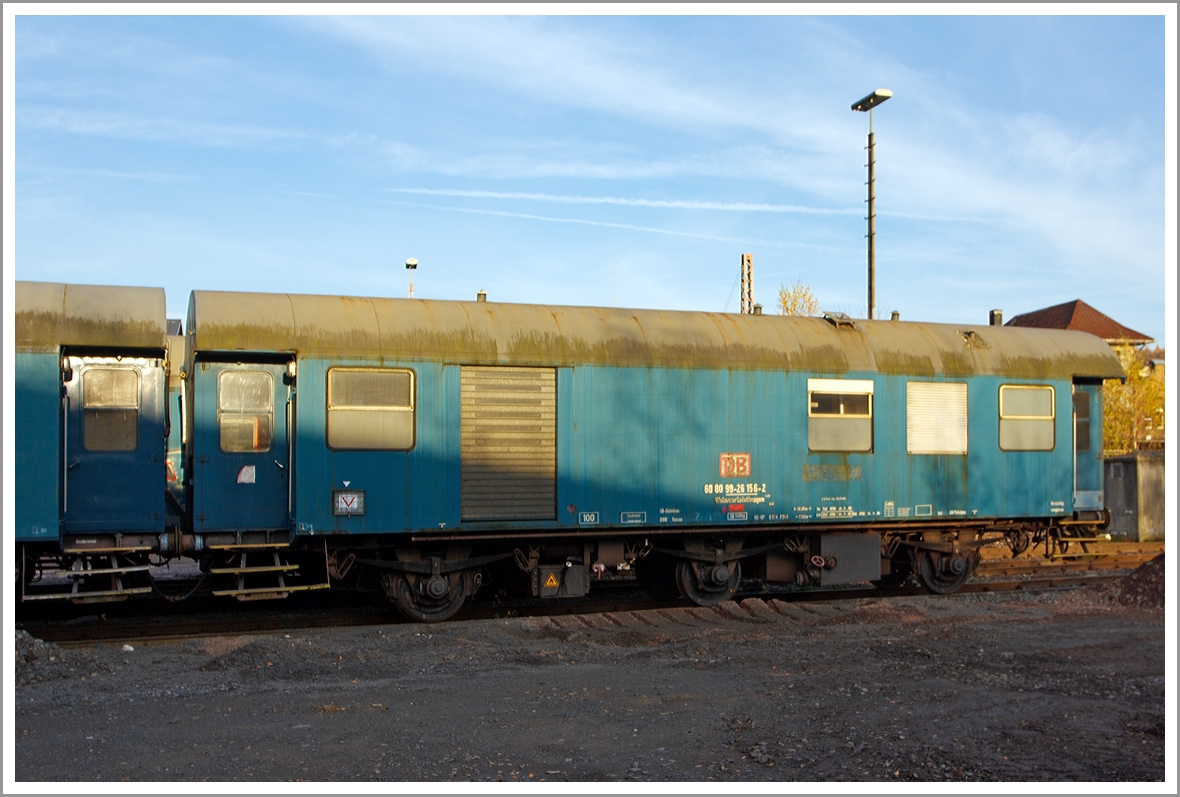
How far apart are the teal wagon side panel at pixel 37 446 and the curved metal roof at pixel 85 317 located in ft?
0.70

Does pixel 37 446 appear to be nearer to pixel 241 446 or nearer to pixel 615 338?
pixel 241 446

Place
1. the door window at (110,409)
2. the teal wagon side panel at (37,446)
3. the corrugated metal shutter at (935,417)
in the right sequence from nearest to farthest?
the teal wagon side panel at (37,446) < the door window at (110,409) < the corrugated metal shutter at (935,417)

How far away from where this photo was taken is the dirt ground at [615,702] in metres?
5.84

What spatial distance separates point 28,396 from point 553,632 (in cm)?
590

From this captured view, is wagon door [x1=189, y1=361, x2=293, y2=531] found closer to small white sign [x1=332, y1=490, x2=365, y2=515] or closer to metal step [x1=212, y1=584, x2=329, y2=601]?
small white sign [x1=332, y1=490, x2=365, y2=515]

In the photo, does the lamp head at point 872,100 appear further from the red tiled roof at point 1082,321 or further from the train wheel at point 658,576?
the red tiled roof at point 1082,321

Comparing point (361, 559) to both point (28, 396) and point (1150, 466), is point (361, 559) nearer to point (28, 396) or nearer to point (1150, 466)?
point (28, 396)

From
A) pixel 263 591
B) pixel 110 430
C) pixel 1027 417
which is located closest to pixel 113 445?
pixel 110 430

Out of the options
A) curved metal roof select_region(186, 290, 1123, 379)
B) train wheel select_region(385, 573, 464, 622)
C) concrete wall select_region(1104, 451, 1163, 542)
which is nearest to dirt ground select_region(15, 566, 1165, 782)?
train wheel select_region(385, 573, 464, 622)

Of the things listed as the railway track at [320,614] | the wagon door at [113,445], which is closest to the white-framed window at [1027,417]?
the railway track at [320,614]

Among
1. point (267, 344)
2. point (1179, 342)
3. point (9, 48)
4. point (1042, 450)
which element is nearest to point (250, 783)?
point (9, 48)

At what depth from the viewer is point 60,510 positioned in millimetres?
10047

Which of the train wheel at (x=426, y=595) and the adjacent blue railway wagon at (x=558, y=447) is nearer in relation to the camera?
the adjacent blue railway wagon at (x=558, y=447)

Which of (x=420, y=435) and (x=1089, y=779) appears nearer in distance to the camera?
(x=1089, y=779)
